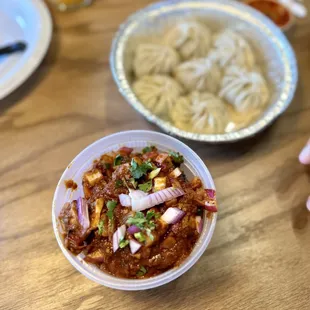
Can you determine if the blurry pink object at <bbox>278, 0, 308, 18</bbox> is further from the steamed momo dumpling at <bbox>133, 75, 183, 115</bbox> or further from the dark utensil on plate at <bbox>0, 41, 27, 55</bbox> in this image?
the dark utensil on plate at <bbox>0, 41, 27, 55</bbox>

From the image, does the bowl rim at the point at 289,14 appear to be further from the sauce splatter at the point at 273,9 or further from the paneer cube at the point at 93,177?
the paneer cube at the point at 93,177

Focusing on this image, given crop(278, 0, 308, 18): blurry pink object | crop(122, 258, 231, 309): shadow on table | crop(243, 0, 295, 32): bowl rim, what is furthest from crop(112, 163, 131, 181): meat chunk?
crop(278, 0, 308, 18): blurry pink object

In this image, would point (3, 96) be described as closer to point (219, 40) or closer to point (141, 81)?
point (141, 81)

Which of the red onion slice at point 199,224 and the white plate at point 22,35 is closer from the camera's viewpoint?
the red onion slice at point 199,224

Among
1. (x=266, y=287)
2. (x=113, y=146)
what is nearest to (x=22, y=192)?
(x=113, y=146)

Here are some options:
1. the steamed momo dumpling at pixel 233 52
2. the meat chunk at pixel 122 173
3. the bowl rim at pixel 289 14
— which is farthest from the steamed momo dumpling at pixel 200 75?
the meat chunk at pixel 122 173

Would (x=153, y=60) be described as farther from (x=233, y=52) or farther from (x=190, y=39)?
(x=233, y=52)
